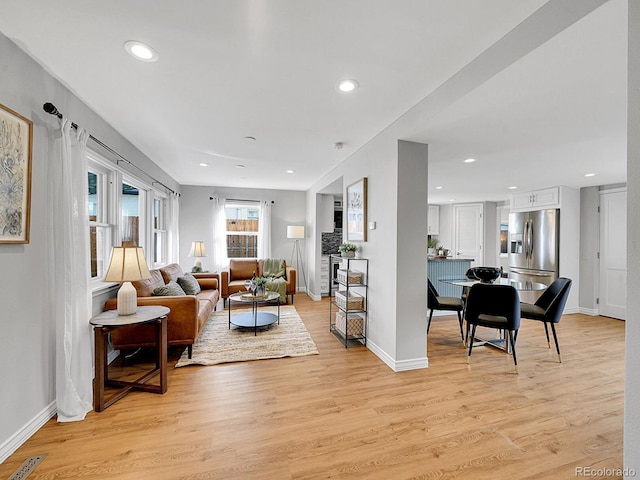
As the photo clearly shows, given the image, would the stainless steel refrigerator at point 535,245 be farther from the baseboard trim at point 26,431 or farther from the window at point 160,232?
→ the window at point 160,232

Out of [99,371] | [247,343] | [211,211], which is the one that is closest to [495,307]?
[247,343]

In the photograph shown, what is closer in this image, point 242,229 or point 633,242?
point 633,242

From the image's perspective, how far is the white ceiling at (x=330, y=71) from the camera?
1459 mm

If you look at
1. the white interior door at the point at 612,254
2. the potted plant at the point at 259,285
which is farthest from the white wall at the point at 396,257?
the white interior door at the point at 612,254

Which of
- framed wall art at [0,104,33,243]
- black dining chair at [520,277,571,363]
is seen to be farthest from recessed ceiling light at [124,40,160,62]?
black dining chair at [520,277,571,363]

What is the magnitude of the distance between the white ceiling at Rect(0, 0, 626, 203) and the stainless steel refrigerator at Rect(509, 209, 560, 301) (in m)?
2.05

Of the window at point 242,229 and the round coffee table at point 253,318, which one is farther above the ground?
the window at point 242,229

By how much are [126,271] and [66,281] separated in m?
0.36

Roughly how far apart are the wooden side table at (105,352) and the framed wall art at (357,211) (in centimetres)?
231

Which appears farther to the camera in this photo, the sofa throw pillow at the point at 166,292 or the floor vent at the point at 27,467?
the sofa throw pillow at the point at 166,292

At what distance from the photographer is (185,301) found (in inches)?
117

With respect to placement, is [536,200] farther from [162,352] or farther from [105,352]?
[105,352]

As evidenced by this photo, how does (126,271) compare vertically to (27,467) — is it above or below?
above

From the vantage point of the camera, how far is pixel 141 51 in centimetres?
176
